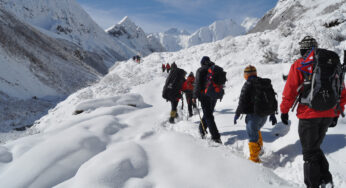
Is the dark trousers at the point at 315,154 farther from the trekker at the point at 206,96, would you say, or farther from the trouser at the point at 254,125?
the trekker at the point at 206,96

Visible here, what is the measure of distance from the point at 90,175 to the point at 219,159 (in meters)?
1.89

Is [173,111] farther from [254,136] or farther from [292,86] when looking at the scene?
[292,86]

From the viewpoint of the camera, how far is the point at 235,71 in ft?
38.8

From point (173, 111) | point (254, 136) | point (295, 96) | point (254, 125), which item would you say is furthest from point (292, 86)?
point (173, 111)

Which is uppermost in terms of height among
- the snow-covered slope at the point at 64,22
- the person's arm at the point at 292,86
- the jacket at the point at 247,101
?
the snow-covered slope at the point at 64,22

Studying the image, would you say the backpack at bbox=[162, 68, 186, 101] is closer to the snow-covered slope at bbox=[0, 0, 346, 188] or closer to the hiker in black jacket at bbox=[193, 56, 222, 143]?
the snow-covered slope at bbox=[0, 0, 346, 188]

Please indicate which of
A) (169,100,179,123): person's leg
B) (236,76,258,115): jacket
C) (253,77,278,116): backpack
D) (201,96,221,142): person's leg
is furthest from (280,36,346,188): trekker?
(169,100,179,123): person's leg

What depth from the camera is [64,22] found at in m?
113

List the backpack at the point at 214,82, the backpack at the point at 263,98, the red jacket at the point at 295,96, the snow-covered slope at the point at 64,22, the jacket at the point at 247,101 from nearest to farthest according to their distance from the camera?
the red jacket at the point at 295,96 < the backpack at the point at 263,98 < the jacket at the point at 247,101 < the backpack at the point at 214,82 < the snow-covered slope at the point at 64,22

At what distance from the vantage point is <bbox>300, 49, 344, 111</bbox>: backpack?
247 cm

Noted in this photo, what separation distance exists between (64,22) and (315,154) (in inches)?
5229

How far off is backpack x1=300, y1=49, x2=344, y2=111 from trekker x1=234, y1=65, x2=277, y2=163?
0.98 metres

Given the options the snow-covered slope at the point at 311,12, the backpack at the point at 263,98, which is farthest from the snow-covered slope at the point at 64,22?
the backpack at the point at 263,98

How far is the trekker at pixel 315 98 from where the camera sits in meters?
2.48
